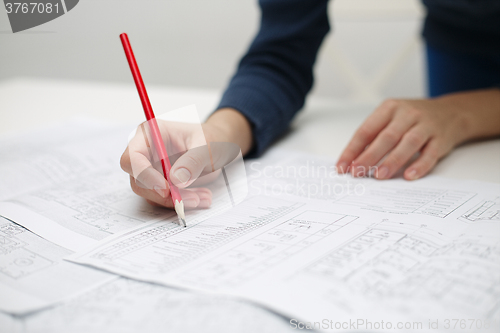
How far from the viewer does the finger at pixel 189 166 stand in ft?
1.13

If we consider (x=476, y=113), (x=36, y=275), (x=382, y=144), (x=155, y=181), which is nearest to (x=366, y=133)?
(x=382, y=144)

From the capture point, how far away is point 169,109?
44cm

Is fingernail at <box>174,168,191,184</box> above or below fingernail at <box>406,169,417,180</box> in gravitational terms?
→ above

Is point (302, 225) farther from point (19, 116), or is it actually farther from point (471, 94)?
point (19, 116)

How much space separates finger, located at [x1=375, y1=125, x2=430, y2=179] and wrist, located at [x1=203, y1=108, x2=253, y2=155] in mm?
166

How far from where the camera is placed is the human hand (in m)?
0.44

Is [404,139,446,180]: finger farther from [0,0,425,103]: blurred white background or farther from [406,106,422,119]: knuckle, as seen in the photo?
[0,0,425,103]: blurred white background

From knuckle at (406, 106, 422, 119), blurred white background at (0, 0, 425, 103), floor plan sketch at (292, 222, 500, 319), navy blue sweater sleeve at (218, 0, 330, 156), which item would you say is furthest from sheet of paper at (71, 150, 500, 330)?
blurred white background at (0, 0, 425, 103)

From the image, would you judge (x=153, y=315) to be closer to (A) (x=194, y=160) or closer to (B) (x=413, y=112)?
(A) (x=194, y=160)

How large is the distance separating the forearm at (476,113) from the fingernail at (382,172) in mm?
125

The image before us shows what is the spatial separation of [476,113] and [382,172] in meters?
0.17

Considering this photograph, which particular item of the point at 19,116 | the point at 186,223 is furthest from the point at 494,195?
the point at 19,116

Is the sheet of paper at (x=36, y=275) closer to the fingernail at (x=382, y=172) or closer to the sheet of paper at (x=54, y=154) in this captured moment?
the sheet of paper at (x=54, y=154)

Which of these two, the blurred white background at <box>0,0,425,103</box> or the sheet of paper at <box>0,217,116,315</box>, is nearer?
the sheet of paper at <box>0,217,116,315</box>
